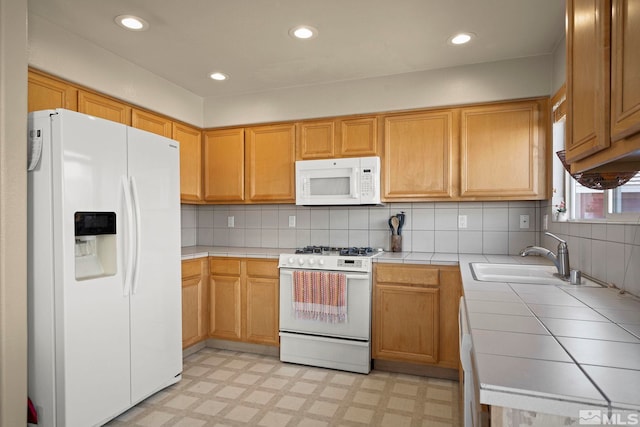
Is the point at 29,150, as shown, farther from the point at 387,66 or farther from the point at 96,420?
the point at 387,66

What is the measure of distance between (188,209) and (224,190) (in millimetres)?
590

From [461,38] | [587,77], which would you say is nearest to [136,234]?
[587,77]

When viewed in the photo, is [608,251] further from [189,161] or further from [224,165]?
[189,161]

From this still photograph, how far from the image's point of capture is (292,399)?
250 cm

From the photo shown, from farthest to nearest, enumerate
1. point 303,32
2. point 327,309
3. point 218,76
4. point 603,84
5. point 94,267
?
point 218,76, point 327,309, point 303,32, point 94,267, point 603,84

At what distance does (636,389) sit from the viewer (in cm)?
70

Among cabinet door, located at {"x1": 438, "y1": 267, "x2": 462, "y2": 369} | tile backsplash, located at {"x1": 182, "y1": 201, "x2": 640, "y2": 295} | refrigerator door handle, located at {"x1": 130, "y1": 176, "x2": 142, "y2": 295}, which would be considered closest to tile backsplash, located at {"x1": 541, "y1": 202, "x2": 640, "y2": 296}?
tile backsplash, located at {"x1": 182, "y1": 201, "x2": 640, "y2": 295}

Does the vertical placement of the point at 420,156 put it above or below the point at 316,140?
below

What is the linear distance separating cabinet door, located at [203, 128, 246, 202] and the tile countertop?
2.62 meters

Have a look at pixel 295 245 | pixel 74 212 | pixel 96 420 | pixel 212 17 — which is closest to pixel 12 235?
pixel 74 212

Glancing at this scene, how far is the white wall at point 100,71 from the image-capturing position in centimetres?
229

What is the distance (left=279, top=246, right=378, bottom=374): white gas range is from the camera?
2.90 m

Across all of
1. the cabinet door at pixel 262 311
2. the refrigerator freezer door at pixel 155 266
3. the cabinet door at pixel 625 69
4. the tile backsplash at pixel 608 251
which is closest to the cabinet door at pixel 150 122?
the refrigerator freezer door at pixel 155 266

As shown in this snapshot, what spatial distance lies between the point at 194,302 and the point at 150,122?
1552 mm
